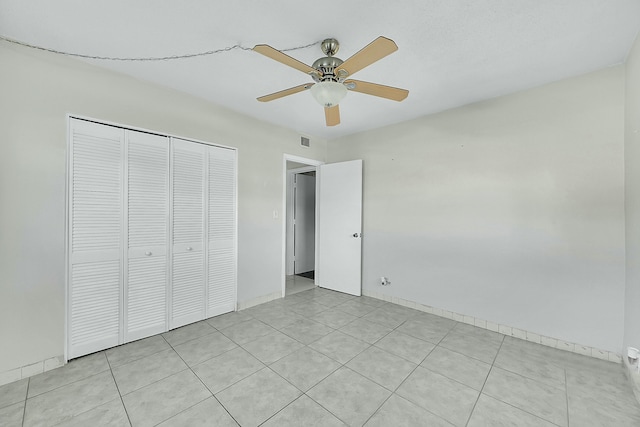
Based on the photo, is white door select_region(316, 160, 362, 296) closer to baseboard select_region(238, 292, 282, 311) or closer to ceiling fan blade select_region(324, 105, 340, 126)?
baseboard select_region(238, 292, 282, 311)

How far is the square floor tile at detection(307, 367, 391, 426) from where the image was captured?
5.06ft

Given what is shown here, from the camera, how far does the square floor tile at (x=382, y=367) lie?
186 cm

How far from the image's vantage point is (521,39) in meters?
1.77

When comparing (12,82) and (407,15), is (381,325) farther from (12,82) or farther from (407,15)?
(12,82)

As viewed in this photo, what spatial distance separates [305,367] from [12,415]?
1799 mm

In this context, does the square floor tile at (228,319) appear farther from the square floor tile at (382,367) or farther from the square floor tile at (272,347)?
the square floor tile at (382,367)

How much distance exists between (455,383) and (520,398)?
0.38 metres

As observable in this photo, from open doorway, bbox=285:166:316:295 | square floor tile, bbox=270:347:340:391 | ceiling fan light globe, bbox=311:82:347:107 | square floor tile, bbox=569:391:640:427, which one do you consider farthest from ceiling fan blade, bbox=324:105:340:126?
open doorway, bbox=285:166:316:295

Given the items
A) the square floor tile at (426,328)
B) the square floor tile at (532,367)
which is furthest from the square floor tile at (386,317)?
the square floor tile at (532,367)

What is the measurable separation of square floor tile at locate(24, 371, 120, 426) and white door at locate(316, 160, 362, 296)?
2802 mm

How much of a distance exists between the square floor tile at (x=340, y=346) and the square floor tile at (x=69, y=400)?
4.96 feet

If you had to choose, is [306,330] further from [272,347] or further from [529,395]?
[529,395]

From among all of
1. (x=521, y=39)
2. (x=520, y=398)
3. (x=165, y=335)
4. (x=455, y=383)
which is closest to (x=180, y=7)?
(x=521, y=39)

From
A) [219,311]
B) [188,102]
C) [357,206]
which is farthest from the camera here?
[357,206]
